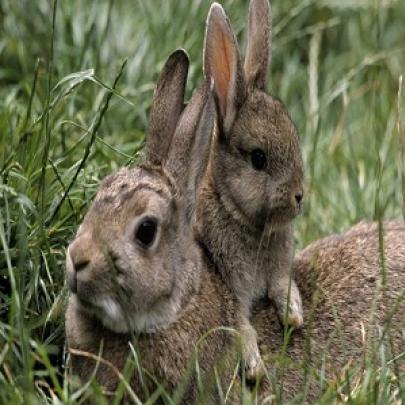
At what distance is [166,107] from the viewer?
5941 millimetres

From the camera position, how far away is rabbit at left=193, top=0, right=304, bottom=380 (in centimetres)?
612

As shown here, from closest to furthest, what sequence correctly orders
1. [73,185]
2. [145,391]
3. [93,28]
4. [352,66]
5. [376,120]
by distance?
[145,391]
[73,185]
[93,28]
[376,120]
[352,66]

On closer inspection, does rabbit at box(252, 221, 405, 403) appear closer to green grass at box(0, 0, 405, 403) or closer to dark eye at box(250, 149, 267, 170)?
green grass at box(0, 0, 405, 403)

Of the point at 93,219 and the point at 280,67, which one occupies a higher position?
the point at 280,67

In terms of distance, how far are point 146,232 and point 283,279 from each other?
104 cm

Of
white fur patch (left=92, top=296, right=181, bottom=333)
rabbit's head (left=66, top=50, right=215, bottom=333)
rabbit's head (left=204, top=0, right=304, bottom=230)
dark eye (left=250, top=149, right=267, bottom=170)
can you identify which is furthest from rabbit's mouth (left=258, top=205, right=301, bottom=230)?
white fur patch (left=92, top=296, right=181, bottom=333)

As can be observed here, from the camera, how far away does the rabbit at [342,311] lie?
6.03m

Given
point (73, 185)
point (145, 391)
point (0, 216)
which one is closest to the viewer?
point (145, 391)

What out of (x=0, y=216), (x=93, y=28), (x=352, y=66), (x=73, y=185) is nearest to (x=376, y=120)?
(x=352, y=66)

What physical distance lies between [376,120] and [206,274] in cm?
298

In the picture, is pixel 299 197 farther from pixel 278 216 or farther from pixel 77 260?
pixel 77 260

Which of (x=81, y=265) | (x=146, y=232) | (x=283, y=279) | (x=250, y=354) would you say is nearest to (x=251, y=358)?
(x=250, y=354)

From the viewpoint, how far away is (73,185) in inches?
249

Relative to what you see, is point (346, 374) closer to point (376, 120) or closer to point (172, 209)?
point (172, 209)
